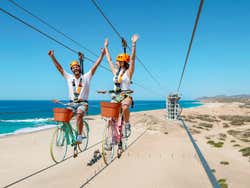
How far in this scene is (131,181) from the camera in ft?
69.9

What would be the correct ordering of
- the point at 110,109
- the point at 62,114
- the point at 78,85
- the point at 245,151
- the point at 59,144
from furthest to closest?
the point at 245,151 < the point at 59,144 < the point at 78,85 < the point at 62,114 < the point at 110,109

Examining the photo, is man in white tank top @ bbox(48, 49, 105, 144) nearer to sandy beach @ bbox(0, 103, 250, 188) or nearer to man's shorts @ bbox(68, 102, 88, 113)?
man's shorts @ bbox(68, 102, 88, 113)

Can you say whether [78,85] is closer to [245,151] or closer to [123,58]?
[123,58]

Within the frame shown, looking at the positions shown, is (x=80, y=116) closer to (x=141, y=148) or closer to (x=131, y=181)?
(x=131, y=181)

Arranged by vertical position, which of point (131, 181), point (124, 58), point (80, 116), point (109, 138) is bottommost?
point (131, 181)

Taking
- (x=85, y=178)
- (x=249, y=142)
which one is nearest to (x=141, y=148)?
(x=85, y=178)

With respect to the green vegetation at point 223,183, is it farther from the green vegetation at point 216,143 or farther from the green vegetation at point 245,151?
the green vegetation at point 216,143

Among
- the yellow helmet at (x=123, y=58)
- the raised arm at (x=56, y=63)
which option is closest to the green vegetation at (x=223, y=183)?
the yellow helmet at (x=123, y=58)

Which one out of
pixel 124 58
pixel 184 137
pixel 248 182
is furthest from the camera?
pixel 184 137

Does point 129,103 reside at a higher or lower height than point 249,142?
higher

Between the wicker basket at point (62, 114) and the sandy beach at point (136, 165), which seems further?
the sandy beach at point (136, 165)

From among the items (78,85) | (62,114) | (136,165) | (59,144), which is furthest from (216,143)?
(62,114)

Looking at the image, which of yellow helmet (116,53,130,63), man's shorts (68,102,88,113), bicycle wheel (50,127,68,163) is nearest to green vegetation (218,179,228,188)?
bicycle wheel (50,127,68,163)

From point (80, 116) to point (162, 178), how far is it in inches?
695
